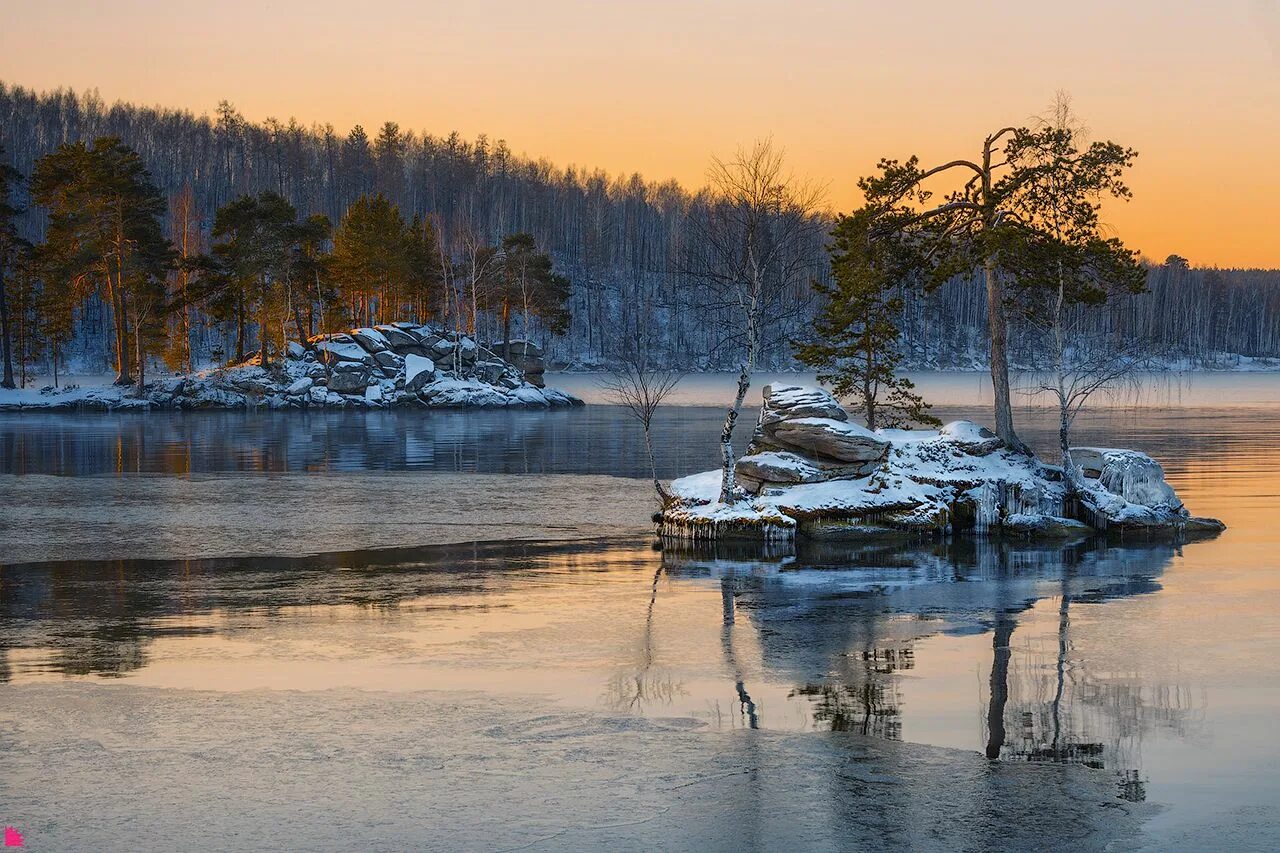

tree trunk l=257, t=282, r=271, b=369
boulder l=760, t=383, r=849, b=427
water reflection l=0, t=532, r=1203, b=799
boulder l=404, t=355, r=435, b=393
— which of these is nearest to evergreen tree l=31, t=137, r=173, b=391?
tree trunk l=257, t=282, r=271, b=369

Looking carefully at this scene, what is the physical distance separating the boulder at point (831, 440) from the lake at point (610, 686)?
379 cm

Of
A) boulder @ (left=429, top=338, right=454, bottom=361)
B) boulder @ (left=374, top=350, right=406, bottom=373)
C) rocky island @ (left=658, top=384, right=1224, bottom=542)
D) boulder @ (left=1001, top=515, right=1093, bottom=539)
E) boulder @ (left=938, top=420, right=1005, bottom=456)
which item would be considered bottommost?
boulder @ (left=1001, top=515, right=1093, bottom=539)

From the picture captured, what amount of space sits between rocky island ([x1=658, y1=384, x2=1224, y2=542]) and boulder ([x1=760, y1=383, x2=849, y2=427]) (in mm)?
30

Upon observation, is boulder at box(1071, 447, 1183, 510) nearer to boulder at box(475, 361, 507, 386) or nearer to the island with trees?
the island with trees

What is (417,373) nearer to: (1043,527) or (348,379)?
(348,379)

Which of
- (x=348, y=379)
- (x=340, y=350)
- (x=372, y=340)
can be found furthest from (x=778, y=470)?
(x=372, y=340)

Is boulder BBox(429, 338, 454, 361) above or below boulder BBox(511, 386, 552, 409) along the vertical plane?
above

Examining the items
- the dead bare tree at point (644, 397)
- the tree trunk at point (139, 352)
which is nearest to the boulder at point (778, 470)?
the dead bare tree at point (644, 397)

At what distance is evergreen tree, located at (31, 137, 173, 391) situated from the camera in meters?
79.1

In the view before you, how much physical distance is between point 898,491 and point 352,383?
6464 cm

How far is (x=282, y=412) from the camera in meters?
81.1

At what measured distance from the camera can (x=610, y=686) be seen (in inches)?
542

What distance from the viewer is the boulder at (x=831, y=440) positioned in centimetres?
2858

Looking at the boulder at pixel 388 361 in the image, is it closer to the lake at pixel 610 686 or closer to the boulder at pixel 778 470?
the lake at pixel 610 686
